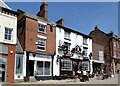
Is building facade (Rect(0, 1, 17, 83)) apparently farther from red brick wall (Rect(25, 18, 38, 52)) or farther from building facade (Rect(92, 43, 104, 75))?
building facade (Rect(92, 43, 104, 75))

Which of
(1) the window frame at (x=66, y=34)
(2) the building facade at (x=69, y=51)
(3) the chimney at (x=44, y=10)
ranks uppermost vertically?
(3) the chimney at (x=44, y=10)

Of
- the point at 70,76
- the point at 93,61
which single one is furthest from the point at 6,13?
the point at 93,61

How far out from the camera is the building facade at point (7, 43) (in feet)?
70.4

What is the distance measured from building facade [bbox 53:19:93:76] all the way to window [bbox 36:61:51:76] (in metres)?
0.93

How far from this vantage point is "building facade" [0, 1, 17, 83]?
845 inches

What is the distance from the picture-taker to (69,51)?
3161 cm

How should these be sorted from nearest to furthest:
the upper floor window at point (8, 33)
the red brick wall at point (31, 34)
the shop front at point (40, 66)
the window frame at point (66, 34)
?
the upper floor window at point (8, 33), the red brick wall at point (31, 34), the shop front at point (40, 66), the window frame at point (66, 34)

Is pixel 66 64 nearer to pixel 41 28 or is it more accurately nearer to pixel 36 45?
pixel 36 45

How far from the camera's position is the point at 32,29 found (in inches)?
1037

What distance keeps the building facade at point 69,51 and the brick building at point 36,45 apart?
1095mm

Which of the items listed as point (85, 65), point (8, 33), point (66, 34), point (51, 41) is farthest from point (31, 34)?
point (85, 65)

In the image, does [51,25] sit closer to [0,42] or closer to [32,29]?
[32,29]

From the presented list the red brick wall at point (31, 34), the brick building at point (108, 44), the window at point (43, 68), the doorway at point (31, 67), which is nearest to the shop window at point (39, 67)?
the window at point (43, 68)

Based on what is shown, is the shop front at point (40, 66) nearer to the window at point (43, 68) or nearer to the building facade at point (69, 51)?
the window at point (43, 68)
